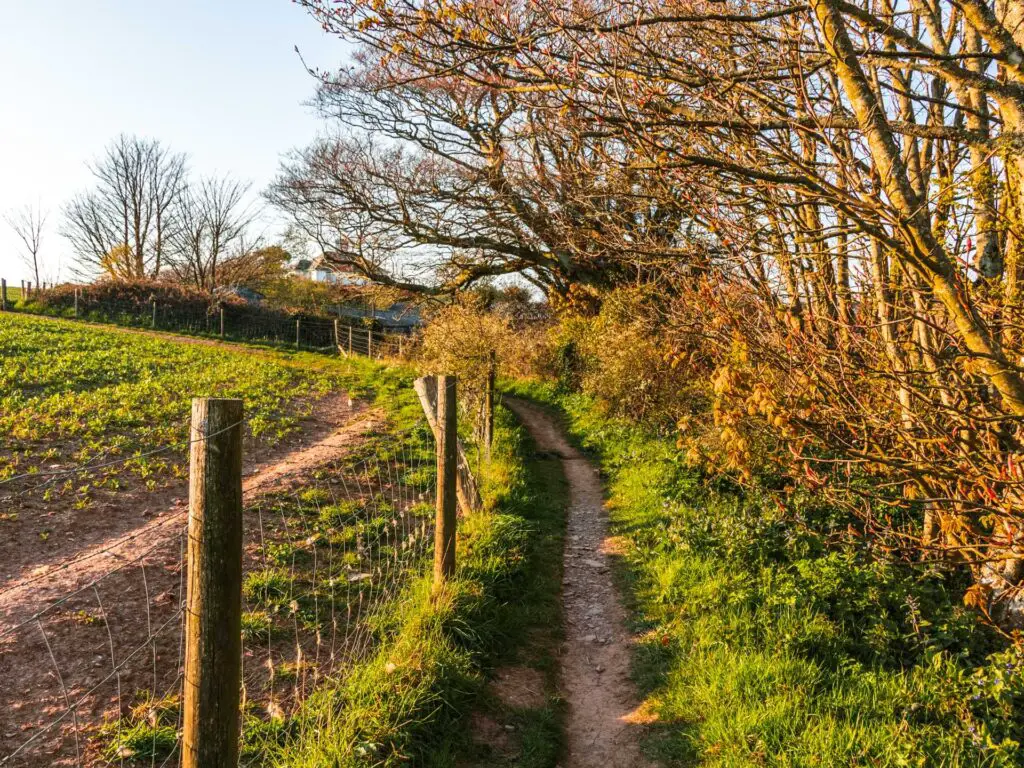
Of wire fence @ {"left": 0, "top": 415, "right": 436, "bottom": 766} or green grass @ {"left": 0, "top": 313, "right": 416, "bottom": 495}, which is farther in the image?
green grass @ {"left": 0, "top": 313, "right": 416, "bottom": 495}

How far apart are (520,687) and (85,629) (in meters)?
3.90

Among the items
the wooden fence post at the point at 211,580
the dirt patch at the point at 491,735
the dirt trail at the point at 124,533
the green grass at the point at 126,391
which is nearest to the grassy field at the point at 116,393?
the green grass at the point at 126,391

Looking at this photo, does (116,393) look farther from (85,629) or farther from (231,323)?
(231,323)

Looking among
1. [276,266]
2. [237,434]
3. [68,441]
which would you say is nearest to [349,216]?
[68,441]

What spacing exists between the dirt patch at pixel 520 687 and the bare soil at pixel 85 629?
96.4 inches

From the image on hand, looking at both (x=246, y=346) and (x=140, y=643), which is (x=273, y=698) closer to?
(x=140, y=643)

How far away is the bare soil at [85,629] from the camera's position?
4059 mm

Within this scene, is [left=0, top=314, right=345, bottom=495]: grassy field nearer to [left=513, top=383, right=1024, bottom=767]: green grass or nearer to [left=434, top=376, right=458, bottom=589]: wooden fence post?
[left=434, top=376, right=458, bottom=589]: wooden fence post

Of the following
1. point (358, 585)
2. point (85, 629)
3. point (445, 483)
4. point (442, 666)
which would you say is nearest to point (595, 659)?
point (442, 666)

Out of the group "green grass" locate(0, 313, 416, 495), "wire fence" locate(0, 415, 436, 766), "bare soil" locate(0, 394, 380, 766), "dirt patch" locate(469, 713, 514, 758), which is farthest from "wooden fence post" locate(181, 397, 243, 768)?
"green grass" locate(0, 313, 416, 495)

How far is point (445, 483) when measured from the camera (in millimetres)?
5449

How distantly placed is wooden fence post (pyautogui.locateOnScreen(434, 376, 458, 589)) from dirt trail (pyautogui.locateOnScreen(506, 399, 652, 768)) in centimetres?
132

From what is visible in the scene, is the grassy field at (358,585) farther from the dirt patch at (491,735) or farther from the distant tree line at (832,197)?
the distant tree line at (832,197)

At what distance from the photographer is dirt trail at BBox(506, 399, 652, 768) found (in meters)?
4.06
